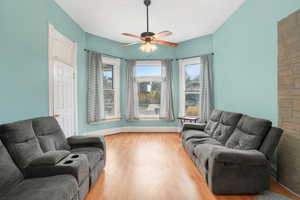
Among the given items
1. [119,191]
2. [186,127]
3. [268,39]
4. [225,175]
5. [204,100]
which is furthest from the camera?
[204,100]

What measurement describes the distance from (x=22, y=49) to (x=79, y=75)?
1922 mm

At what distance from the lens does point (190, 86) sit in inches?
206

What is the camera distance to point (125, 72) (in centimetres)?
539

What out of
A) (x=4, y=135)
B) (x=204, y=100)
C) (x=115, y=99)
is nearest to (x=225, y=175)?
(x=4, y=135)

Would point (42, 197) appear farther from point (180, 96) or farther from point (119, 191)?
point (180, 96)

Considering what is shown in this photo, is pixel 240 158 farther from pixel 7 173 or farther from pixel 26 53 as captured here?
pixel 26 53

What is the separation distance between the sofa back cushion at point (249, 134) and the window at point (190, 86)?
235 cm

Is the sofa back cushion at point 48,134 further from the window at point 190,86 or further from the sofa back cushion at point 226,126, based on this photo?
the window at point 190,86

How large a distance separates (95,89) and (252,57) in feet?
12.9

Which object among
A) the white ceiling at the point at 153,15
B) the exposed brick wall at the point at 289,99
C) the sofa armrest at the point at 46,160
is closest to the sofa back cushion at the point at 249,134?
the exposed brick wall at the point at 289,99

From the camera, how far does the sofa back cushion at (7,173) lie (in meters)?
1.40

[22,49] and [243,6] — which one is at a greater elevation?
[243,6]

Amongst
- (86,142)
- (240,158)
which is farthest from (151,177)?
(240,158)

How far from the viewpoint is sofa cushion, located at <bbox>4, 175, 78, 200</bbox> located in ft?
4.21
